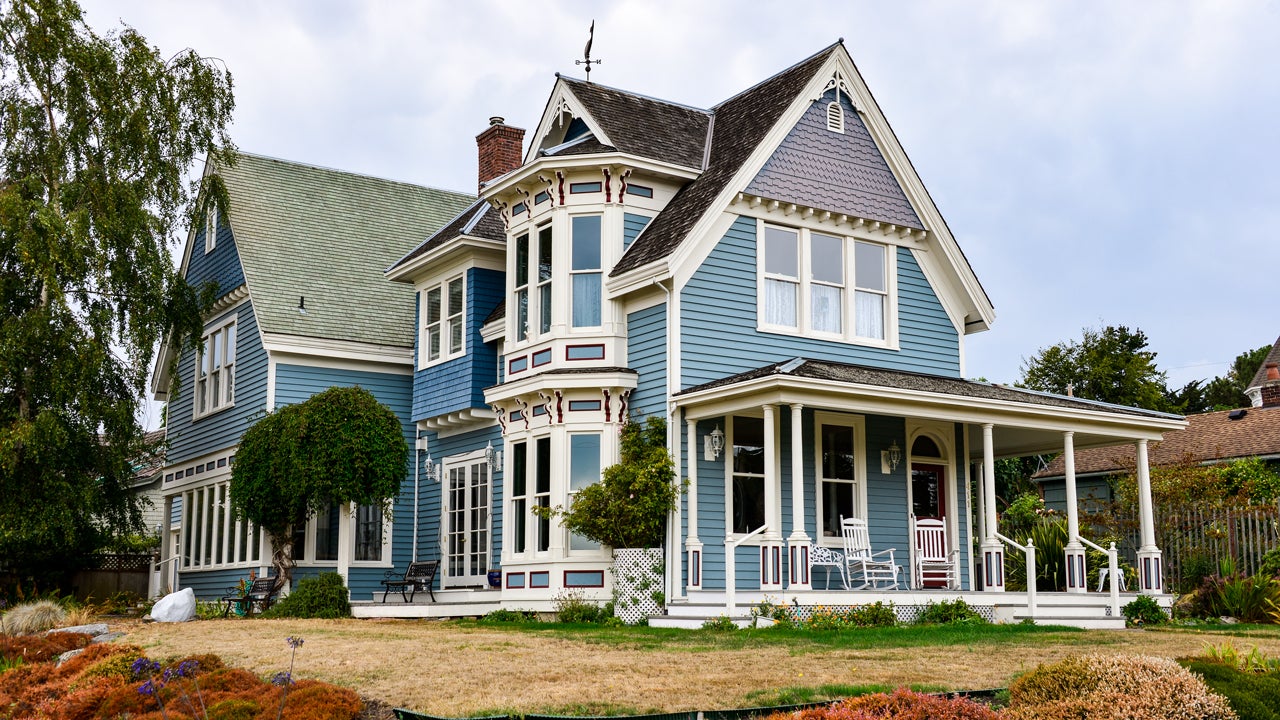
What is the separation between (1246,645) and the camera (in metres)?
13.2

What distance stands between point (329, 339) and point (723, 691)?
56.2ft

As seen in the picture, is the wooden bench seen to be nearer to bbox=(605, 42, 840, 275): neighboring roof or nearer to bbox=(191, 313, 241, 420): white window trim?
bbox=(191, 313, 241, 420): white window trim

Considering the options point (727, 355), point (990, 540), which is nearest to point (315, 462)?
point (727, 355)

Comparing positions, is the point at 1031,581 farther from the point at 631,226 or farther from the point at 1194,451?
the point at 1194,451

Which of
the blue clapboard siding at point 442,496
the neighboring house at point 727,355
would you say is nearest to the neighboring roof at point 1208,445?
the neighboring house at point 727,355

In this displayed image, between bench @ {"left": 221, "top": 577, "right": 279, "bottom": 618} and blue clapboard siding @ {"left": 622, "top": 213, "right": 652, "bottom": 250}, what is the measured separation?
8.76 meters

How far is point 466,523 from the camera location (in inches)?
904

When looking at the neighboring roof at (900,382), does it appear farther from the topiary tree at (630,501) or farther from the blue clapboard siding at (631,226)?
the blue clapboard siding at (631,226)

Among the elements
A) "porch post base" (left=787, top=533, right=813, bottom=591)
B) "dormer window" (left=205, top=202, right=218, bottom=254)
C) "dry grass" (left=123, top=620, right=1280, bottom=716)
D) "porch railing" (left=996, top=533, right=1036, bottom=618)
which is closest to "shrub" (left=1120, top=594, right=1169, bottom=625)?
"porch railing" (left=996, top=533, right=1036, bottom=618)

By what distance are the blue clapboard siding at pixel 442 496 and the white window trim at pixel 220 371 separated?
4.83m

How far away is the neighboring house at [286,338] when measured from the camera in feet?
81.3

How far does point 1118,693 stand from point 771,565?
8.91m

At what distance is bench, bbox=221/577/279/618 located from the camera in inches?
874

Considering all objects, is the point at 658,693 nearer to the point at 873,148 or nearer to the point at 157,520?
the point at 873,148
